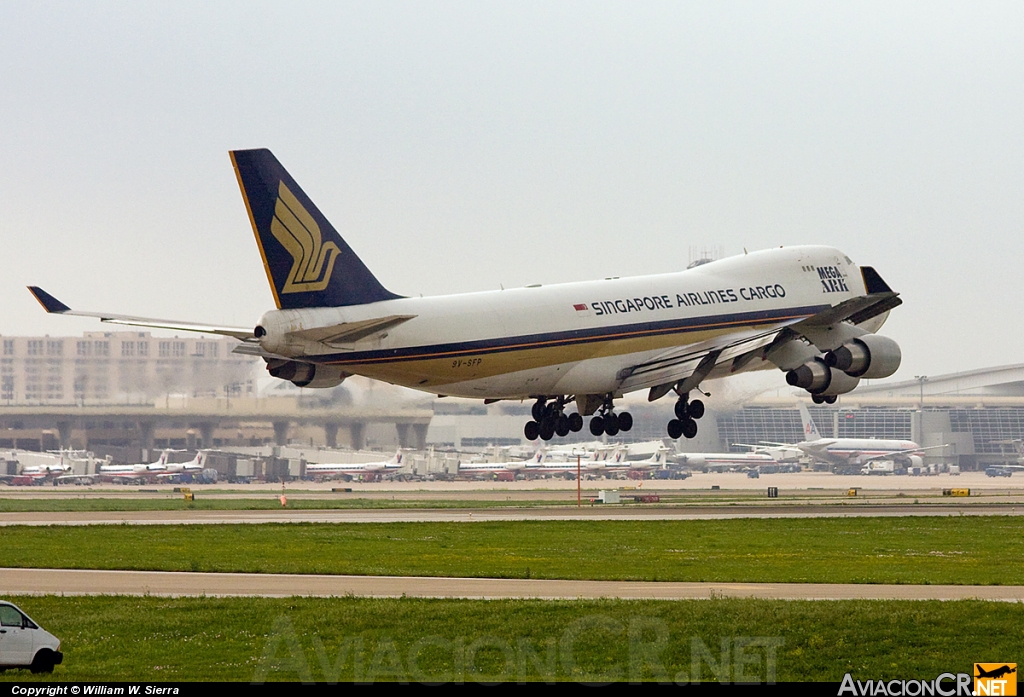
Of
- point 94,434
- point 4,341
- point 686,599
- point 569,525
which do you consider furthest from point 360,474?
point 686,599

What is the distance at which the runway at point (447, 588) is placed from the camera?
1250 inches

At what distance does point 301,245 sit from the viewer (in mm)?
42906

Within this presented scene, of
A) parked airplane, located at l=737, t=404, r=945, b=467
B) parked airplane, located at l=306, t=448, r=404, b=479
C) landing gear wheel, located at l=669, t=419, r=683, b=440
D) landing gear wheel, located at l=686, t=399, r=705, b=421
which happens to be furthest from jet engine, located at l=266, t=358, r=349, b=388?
parked airplane, located at l=737, t=404, r=945, b=467

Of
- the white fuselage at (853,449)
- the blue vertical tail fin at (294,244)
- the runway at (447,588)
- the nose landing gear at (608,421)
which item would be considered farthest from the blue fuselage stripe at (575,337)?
the white fuselage at (853,449)

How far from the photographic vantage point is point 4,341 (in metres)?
113

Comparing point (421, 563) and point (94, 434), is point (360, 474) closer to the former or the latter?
point (94, 434)

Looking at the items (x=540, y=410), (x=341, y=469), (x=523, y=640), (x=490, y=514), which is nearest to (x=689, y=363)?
(x=540, y=410)

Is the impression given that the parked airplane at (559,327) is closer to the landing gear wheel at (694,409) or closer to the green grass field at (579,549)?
the landing gear wheel at (694,409)

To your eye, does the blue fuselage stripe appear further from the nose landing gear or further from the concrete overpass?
the concrete overpass

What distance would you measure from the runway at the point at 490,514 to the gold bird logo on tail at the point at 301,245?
16.8 m

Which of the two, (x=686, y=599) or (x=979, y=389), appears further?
(x=979, y=389)

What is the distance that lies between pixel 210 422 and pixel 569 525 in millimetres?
65243

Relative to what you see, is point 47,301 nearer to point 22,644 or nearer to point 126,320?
point 126,320

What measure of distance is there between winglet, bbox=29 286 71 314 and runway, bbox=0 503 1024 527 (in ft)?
52.3
